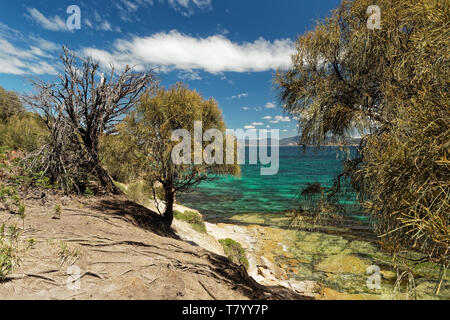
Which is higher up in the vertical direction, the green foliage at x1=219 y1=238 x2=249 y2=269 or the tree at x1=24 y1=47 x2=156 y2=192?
the tree at x1=24 y1=47 x2=156 y2=192

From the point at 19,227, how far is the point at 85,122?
5.60 metres

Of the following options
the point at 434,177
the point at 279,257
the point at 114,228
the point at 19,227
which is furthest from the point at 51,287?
the point at 279,257

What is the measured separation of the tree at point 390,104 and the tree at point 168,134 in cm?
370

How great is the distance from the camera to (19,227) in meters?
4.76

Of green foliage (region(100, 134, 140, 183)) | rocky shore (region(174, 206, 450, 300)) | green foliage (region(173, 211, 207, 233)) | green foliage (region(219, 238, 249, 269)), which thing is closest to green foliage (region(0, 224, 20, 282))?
green foliage (region(100, 134, 140, 183))

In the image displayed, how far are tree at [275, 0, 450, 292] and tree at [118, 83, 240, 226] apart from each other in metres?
3.70

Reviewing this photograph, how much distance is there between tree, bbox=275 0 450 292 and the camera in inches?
97.0

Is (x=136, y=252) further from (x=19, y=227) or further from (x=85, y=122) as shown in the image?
(x=85, y=122)

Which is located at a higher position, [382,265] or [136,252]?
[136,252]

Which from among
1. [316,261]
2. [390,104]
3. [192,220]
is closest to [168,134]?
[390,104]

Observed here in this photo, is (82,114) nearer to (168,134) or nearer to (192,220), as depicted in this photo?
(168,134)

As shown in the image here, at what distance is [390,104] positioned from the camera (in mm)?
3633

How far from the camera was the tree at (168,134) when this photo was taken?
8062 millimetres

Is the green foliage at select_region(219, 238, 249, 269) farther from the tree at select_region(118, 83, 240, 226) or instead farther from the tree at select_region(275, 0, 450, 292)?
the tree at select_region(275, 0, 450, 292)
